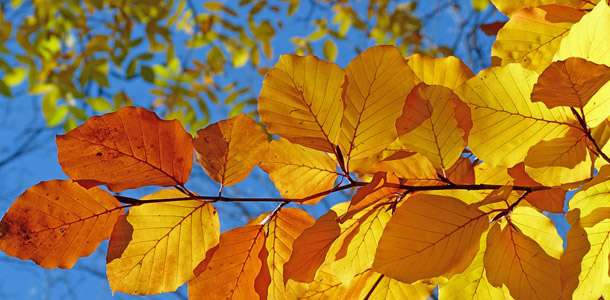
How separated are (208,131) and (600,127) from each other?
289mm

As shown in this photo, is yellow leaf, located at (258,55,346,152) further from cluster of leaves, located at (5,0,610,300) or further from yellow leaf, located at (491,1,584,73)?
yellow leaf, located at (491,1,584,73)

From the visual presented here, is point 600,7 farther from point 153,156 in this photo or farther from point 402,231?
point 153,156

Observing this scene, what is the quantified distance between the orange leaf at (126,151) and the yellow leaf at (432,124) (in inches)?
6.1

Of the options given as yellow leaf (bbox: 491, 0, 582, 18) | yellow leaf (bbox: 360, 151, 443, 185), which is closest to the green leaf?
yellow leaf (bbox: 491, 0, 582, 18)

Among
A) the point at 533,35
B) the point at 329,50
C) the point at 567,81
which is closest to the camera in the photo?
the point at 567,81

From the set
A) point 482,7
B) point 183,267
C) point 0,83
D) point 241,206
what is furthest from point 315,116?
point 241,206

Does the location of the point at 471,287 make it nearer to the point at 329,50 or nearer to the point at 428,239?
the point at 428,239

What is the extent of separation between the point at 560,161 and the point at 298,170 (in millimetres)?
177

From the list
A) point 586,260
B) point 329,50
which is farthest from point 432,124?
point 329,50

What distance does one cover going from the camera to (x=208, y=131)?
0.36 m

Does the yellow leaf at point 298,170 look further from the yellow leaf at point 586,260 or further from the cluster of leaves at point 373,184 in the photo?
the yellow leaf at point 586,260

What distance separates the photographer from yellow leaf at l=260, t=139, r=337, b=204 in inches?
14.6

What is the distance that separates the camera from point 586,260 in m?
0.34

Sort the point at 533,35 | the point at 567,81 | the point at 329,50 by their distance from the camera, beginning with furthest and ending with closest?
the point at 329,50, the point at 533,35, the point at 567,81
